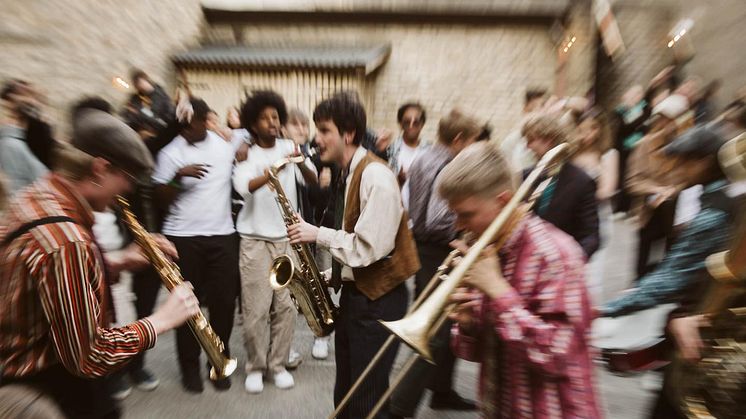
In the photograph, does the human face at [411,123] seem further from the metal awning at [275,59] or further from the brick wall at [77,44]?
the metal awning at [275,59]

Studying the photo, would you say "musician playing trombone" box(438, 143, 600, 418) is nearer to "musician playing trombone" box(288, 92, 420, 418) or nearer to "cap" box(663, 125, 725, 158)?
"musician playing trombone" box(288, 92, 420, 418)

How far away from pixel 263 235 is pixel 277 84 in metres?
8.68

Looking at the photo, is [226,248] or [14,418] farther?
[226,248]

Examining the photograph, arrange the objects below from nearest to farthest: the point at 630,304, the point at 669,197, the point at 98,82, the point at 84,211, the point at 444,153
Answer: the point at 84,211 < the point at 630,304 < the point at 669,197 < the point at 444,153 < the point at 98,82

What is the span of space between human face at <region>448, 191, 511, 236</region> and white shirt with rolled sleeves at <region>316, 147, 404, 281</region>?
875 millimetres

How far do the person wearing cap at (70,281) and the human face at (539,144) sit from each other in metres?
2.45

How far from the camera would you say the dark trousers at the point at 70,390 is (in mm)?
1494

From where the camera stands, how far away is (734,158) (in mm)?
1446

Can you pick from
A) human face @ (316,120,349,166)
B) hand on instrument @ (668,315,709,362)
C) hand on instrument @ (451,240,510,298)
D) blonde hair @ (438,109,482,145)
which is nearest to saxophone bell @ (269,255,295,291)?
human face @ (316,120,349,166)

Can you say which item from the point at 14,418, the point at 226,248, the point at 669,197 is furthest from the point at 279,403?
the point at 669,197

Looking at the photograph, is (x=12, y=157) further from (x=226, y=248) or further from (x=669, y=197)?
(x=669, y=197)

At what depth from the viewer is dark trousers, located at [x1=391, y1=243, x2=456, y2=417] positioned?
3.14m

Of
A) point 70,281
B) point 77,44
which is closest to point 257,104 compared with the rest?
point 70,281

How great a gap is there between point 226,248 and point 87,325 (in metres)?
2.49
